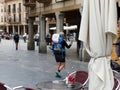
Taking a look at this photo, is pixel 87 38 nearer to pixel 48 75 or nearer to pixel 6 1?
pixel 48 75

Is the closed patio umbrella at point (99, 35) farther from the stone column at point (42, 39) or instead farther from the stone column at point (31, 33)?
the stone column at point (31, 33)

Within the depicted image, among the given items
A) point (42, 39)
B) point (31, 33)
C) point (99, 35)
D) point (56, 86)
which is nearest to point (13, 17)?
point (31, 33)

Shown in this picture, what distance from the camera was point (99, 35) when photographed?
237 inches

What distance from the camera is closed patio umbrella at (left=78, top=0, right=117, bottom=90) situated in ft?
19.6

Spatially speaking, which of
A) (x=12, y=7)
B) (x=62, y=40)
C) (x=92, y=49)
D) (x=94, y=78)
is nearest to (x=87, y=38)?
(x=92, y=49)

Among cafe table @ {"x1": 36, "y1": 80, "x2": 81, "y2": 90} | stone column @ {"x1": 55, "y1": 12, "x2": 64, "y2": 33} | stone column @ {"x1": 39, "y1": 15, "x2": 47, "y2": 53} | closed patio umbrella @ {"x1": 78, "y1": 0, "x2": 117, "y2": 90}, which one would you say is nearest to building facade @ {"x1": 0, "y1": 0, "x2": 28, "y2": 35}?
stone column @ {"x1": 39, "y1": 15, "x2": 47, "y2": 53}

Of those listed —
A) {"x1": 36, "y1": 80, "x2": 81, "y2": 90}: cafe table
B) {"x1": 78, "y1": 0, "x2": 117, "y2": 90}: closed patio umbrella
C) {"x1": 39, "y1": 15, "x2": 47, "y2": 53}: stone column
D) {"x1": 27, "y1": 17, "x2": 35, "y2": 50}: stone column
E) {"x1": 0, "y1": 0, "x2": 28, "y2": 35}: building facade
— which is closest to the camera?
{"x1": 78, "y1": 0, "x2": 117, "y2": 90}: closed patio umbrella

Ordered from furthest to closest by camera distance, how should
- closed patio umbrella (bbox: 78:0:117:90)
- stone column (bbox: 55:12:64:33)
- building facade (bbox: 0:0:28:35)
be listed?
building facade (bbox: 0:0:28:35), stone column (bbox: 55:12:64:33), closed patio umbrella (bbox: 78:0:117:90)

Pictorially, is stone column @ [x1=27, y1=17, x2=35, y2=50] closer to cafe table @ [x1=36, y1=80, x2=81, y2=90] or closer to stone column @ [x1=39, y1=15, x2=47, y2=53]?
stone column @ [x1=39, y1=15, x2=47, y2=53]

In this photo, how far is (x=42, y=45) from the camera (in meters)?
29.8

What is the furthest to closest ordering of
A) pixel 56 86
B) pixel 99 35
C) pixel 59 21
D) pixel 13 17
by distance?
pixel 13 17, pixel 59 21, pixel 56 86, pixel 99 35

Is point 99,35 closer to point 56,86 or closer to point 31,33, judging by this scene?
point 56,86

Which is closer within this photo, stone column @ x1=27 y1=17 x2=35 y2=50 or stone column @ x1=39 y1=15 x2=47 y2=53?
stone column @ x1=39 y1=15 x2=47 y2=53

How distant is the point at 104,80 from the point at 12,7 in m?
101
